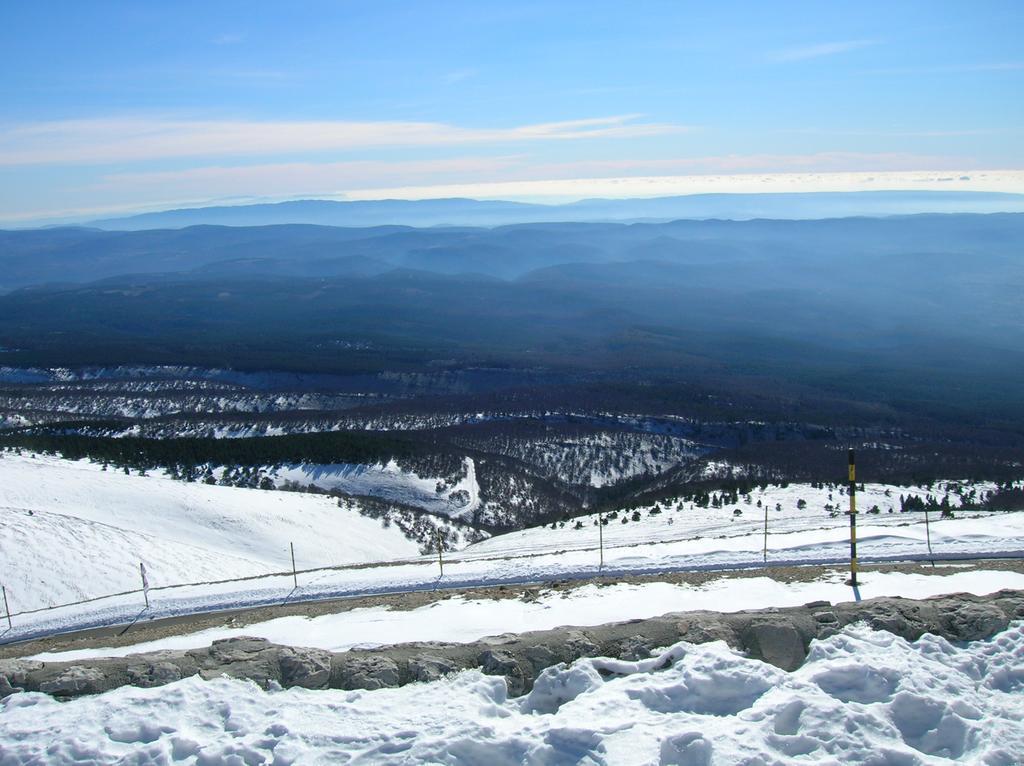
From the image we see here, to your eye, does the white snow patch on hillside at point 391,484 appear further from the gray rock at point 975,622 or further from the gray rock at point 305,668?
the gray rock at point 975,622

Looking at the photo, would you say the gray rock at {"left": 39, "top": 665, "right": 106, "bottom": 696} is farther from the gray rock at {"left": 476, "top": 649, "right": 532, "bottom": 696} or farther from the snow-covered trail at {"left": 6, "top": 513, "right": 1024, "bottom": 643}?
the snow-covered trail at {"left": 6, "top": 513, "right": 1024, "bottom": 643}

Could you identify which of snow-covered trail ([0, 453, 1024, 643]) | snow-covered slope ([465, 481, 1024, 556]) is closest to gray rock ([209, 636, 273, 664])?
snow-covered trail ([0, 453, 1024, 643])

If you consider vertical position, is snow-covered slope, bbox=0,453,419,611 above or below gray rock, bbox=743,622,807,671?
below

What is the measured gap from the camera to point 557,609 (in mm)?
13234

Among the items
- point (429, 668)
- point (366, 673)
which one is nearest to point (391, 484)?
point (366, 673)

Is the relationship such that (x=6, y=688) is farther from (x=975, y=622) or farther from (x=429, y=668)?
(x=975, y=622)

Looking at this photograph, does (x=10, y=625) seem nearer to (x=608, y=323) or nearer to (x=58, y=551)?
(x=58, y=551)

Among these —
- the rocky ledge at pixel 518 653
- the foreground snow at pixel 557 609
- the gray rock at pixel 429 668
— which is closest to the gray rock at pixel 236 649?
the rocky ledge at pixel 518 653

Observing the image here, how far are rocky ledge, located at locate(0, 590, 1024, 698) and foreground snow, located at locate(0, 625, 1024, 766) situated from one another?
0.85 feet

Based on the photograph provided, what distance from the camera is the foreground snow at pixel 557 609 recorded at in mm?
12508

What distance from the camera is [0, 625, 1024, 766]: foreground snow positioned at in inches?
329

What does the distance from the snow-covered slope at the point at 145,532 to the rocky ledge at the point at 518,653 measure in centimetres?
1619

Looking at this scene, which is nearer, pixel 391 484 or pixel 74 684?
pixel 74 684

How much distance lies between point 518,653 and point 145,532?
83.6 ft
